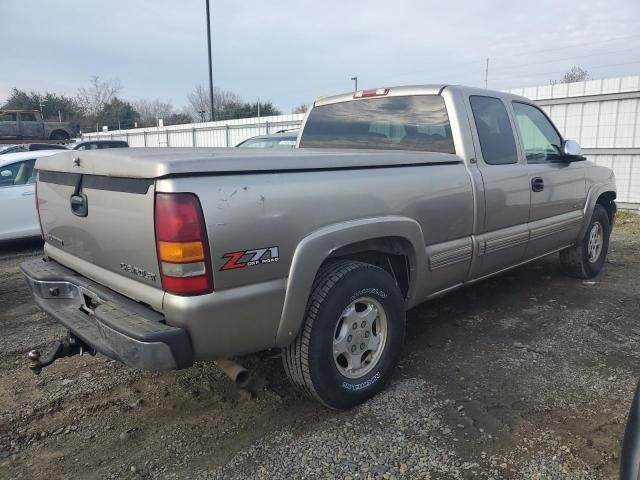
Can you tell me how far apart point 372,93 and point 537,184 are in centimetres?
157

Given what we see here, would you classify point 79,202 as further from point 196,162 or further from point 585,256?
point 585,256

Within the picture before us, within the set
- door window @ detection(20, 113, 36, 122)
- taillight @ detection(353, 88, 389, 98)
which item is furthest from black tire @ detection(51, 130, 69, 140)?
taillight @ detection(353, 88, 389, 98)

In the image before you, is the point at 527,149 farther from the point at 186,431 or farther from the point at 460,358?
the point at 186,431

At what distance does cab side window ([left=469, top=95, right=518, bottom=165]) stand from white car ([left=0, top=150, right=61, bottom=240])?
5985mm

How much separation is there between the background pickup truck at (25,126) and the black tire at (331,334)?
2893 cm

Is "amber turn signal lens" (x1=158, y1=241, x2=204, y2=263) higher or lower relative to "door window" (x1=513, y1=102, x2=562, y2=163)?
lower

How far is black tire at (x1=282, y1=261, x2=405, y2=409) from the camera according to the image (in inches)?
102

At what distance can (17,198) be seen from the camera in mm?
7055

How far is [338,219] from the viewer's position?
8.50 feet

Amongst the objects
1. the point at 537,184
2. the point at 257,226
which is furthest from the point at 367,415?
the point at 537,184

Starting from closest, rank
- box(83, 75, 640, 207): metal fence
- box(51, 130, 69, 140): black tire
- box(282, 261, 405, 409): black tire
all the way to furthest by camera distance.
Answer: box(282, 261, 405, 409): black tire → box(83, 75, 640, 207): metal fence → box(51, 130, 69, 140): black tire

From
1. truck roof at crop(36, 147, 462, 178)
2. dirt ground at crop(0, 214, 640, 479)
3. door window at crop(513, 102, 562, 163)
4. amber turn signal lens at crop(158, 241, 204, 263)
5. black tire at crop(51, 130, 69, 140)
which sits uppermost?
black tire at crop(51, 130, 69, 140)

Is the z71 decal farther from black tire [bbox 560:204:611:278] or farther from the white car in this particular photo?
the white car

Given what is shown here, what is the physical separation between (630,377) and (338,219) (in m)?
2.25
